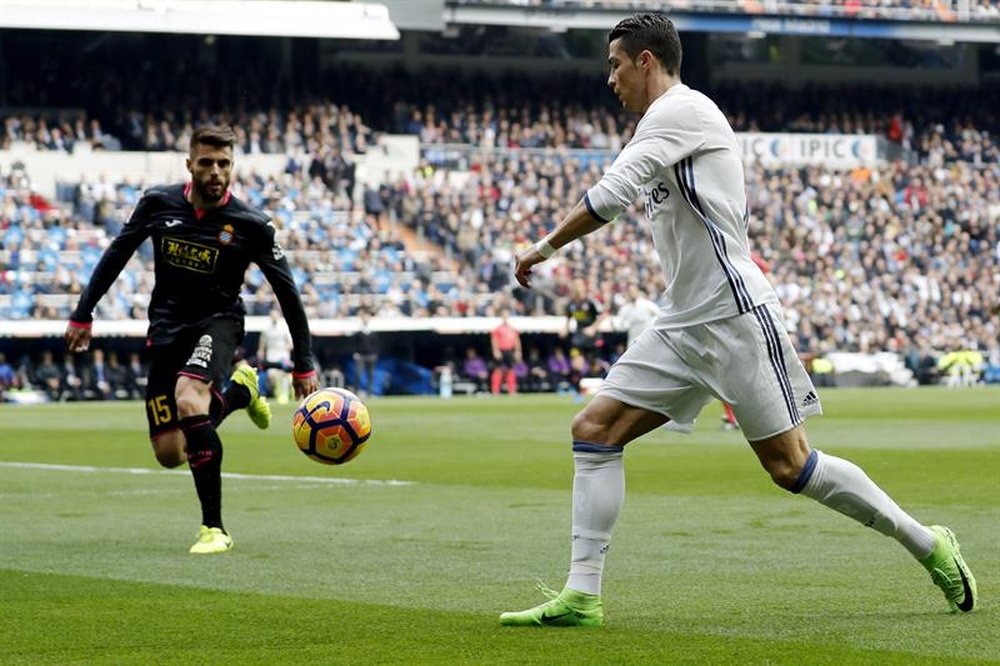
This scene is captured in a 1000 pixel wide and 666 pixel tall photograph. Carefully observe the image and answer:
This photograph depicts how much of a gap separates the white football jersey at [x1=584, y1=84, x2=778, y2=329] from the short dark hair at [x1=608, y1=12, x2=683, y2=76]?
0.16 meters

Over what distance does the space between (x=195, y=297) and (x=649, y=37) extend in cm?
431

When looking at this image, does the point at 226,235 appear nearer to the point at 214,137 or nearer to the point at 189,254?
the point at 189,254

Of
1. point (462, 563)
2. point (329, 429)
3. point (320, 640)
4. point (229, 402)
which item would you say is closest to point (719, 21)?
point (229, 402)

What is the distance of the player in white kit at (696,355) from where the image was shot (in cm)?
741

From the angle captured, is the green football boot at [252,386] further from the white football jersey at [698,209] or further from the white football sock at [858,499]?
the white football sock at [858,499]

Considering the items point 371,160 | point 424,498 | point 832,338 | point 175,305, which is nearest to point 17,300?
point 371,160

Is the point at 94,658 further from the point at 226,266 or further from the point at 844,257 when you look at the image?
the point at 844,257

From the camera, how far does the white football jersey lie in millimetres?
7383

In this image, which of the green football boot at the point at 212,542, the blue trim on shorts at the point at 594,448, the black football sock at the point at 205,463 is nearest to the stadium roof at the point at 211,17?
the black football sock at the point at 205,463

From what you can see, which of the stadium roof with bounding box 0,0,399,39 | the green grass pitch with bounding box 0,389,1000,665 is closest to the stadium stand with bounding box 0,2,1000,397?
the stadium roof with bounding box 0,0,399,39

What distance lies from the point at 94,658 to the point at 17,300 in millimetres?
33328

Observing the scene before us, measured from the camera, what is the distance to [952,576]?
24.7 ft

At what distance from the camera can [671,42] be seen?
753 cm

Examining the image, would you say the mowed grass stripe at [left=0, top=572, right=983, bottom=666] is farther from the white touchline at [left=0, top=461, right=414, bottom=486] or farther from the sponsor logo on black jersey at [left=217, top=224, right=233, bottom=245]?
the white touchline at [left=0, top=461, right=414, bottom=486]
